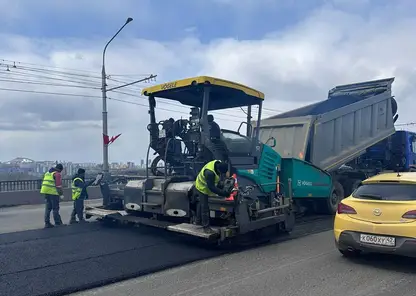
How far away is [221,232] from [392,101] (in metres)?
8.56

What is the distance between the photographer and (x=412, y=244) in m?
5.41

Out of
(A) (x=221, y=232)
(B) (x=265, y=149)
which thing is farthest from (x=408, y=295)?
(B) (x=265, y=149)

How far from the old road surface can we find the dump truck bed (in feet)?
9.88

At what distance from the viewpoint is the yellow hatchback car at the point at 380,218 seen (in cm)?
553

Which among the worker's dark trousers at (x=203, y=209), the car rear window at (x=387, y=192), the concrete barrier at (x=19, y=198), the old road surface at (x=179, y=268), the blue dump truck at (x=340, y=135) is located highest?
the blue dump truck at (x=340, y=135)

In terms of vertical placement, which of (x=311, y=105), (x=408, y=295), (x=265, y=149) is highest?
(x=311, y=105)

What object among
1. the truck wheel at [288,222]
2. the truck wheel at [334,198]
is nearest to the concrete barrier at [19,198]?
the truck wheel at [334,198]

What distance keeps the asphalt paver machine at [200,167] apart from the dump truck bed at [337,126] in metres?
1.84

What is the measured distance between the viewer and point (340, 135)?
11.0 meters

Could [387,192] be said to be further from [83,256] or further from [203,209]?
[83,256]

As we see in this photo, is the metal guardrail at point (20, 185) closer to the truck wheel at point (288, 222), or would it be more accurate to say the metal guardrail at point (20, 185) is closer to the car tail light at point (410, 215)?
the truck wheel at point (288, 222)

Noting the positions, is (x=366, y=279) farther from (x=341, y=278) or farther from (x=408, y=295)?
(x=408, y=295)

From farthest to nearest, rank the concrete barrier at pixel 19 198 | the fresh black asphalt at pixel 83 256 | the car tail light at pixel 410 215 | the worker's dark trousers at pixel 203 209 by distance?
1. the concrete barrier at pixel 19 198
2. the worker's dark trousers at pixel 203 209
3. the car tail light at pixel 410 215
4. the fresh black asphalt at pixel 83 256

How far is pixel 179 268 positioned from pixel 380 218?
280cm
